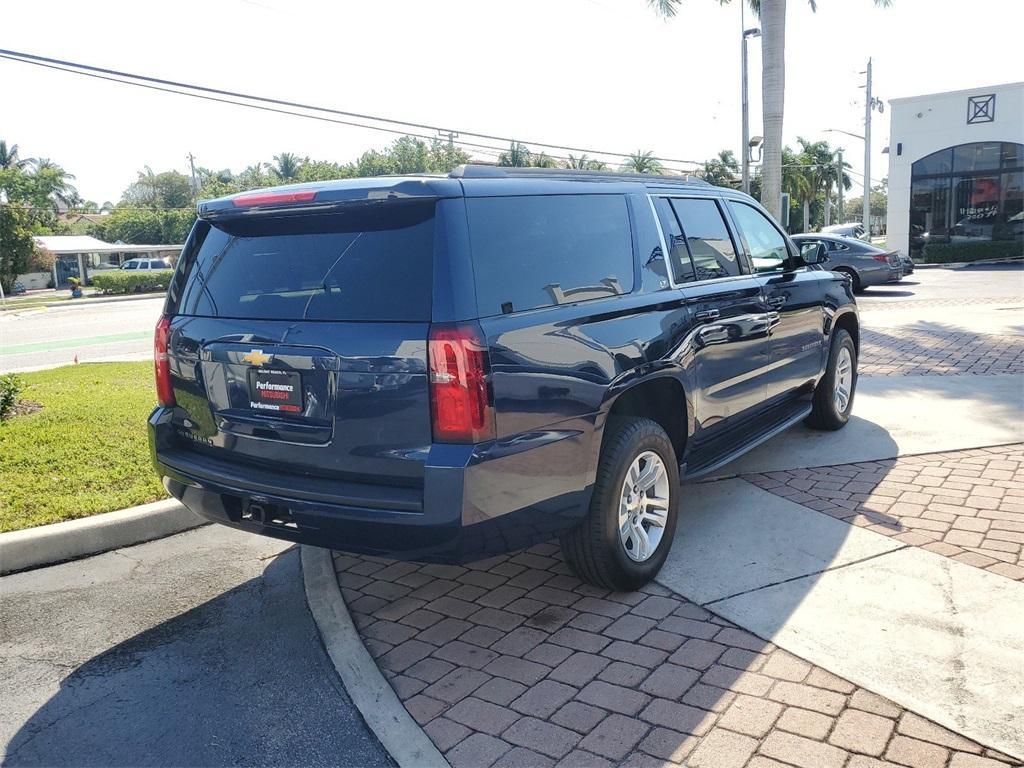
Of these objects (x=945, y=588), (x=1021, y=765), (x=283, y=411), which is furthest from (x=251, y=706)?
(x=945, y=588)

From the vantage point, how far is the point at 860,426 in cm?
693

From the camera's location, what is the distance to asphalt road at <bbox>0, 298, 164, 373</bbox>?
45.6 feet

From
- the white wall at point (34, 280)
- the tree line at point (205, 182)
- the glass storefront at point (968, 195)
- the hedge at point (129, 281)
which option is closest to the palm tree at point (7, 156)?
the tree line at point (205, 182)

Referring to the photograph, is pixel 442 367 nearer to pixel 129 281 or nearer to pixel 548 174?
pixel 548 174

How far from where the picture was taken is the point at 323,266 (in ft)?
11.4

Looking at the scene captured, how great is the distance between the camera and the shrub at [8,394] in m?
7.07

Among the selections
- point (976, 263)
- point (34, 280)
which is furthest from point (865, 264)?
point (34, 280)

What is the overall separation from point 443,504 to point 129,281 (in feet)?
146

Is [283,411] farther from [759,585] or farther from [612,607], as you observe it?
[759,585]

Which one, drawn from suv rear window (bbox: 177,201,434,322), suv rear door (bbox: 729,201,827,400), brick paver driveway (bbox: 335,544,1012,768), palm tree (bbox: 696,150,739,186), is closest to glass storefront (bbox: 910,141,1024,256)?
palm tree (bbox: 696,150,739,186)

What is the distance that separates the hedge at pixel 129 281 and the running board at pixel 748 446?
139ft

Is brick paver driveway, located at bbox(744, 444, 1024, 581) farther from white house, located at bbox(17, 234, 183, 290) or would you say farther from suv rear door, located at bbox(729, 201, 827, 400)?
white house, located at bbox(17, 234, 183, 290)

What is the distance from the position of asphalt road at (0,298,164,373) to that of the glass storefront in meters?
28.9

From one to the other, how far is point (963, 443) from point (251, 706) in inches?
214
